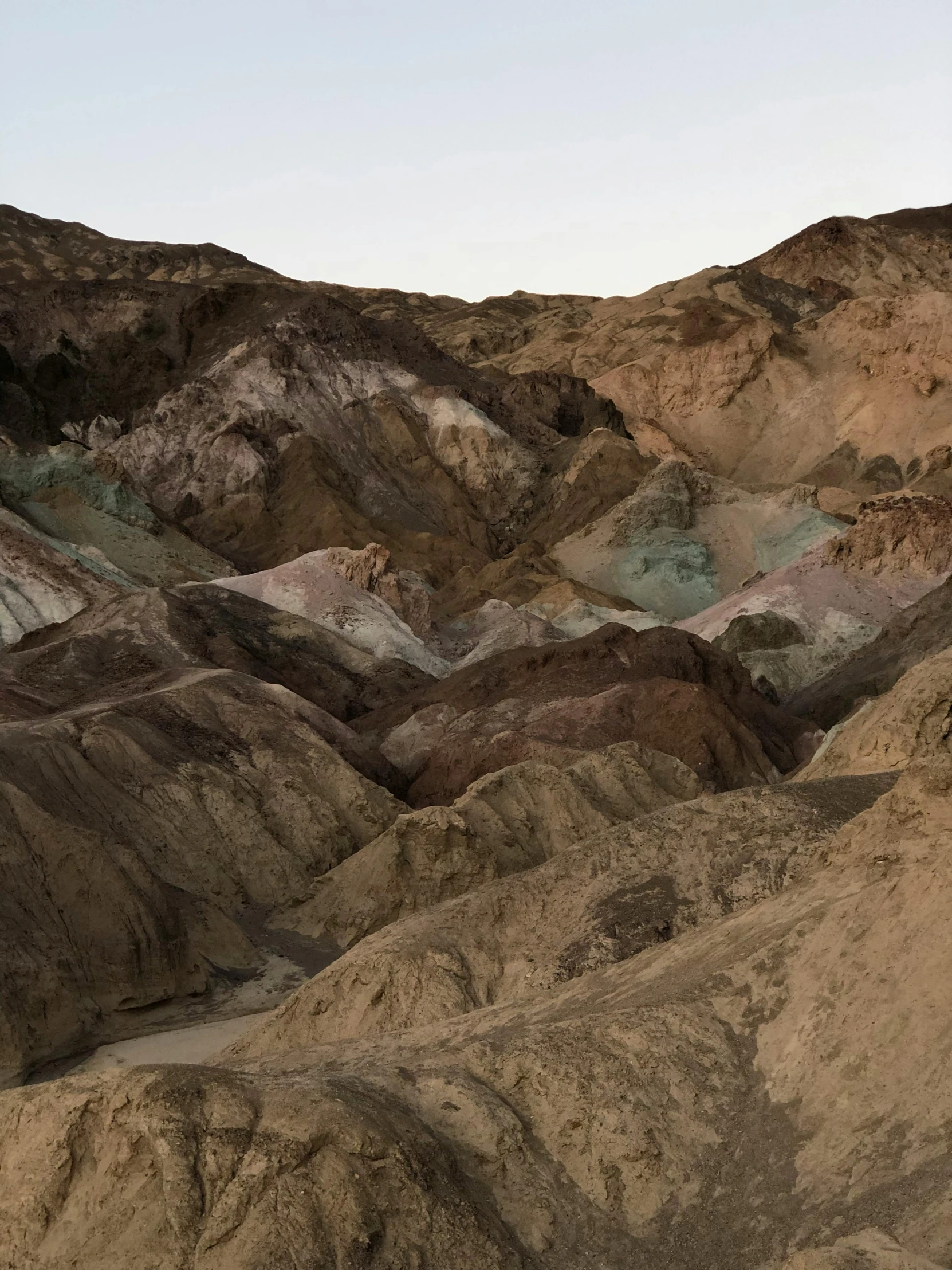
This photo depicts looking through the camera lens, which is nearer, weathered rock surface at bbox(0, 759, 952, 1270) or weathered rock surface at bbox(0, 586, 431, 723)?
weathered rock surface at bbox(0, 759, 952, 1270)

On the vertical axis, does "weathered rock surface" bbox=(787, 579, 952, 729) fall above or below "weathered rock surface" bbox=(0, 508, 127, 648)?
below

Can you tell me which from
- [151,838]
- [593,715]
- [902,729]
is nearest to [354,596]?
[593,715]

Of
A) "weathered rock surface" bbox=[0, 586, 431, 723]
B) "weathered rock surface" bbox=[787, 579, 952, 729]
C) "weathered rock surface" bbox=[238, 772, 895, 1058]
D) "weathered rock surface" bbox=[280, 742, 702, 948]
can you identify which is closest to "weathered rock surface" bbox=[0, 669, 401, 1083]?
"weathered rock surface" bbox=[280, 742, 702, 948]

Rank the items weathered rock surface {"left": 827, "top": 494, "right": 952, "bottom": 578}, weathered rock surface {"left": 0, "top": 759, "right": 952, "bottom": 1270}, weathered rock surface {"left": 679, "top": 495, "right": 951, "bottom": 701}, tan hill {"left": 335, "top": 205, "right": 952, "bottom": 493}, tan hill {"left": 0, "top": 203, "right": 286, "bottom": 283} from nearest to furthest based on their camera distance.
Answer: weathered rock surface {"left": 0, "top": 759, "right": 952, "bottom": 1270}
weathered rock surface {"left": 679, "top": 495, "right": 951, "bottom": 701}
weathered rock surface {"left": 827, "top": 494, "right": 952, "bottom": 578}
tan hill {"left": 335, "top": 205, "right": 952, "bottom": 493}
tan hill {"left": 0, "top": 203, "right": 286, "bottom": 283}

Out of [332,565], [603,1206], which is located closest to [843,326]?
[332,565]

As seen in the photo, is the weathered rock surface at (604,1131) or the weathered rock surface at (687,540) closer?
the weathered rock surface at (604,1131)

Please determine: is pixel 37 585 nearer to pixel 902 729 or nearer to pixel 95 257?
pixel 902 729

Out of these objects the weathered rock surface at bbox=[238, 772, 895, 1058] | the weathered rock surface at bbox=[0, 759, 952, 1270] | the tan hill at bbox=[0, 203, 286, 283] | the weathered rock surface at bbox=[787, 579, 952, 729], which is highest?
the tan hill at bbox=[0, 203, 286, 283]

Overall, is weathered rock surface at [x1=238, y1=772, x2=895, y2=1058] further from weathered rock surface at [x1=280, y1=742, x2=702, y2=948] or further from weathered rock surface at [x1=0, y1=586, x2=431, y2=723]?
weathered rock surface at [x1=0, y1=586, x2=431, y2=723]

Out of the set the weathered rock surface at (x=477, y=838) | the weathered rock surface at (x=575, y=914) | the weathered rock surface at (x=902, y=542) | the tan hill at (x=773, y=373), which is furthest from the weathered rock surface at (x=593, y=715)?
the tan hill at (x=773, y=373)

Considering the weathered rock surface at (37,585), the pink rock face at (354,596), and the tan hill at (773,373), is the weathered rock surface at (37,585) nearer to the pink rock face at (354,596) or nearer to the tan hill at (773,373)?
the pink rock face at (354,596)
